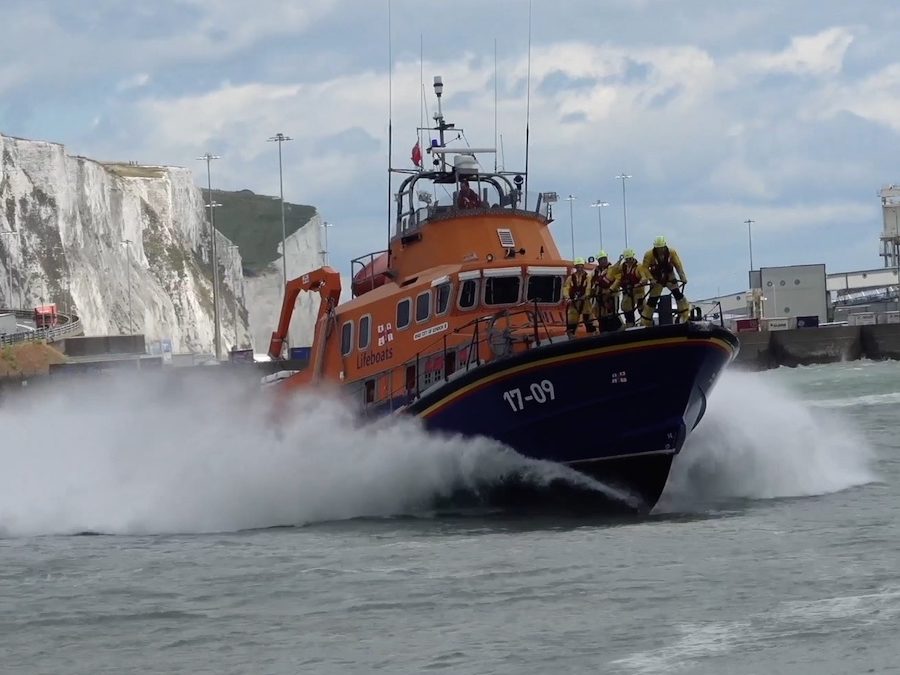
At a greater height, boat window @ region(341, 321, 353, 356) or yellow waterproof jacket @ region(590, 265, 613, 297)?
yellow waterproof jacket @ region(590, 265, 613, 297)

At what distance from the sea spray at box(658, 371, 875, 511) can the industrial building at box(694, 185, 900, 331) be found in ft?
111

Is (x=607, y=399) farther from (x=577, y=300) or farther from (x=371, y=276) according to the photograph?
(x=371, y=276)

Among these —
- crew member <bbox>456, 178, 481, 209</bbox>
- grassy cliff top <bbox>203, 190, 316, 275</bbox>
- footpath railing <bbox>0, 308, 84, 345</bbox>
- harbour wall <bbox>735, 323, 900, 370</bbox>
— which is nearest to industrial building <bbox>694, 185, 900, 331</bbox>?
harbour wall <bbox>735, 323, 900, 370</bbox>

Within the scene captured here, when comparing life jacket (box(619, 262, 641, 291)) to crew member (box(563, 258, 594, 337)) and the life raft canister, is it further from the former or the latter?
the life raft canister

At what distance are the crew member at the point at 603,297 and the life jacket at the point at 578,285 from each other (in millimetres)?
131

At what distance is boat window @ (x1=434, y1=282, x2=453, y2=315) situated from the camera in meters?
15.0

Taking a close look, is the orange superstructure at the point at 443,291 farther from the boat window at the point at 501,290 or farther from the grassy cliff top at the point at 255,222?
the grassy cliff top at the point at 255,222

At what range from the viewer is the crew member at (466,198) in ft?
53.6

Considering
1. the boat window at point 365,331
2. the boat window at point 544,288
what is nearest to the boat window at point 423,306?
the boat window at point 365,331

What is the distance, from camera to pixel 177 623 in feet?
32.7

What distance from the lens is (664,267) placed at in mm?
13750

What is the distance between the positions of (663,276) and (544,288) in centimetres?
180

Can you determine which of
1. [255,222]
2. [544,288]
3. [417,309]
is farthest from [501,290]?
[255,222]

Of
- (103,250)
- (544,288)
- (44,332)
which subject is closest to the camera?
(544,288)
